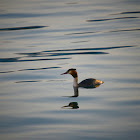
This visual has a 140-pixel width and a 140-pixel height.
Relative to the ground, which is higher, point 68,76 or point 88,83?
point 68,76

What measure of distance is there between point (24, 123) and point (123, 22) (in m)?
19.0

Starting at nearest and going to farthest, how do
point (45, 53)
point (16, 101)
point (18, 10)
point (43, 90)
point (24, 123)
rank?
point (24, 123) < point (16, 101) < point (43, 90) < point (45, 53) < point (18, 10)

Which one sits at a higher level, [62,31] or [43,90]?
[62,31]

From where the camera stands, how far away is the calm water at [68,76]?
941 cm

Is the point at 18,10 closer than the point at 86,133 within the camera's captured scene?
No

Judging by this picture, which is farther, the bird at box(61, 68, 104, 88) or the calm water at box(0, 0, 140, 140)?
the bird at box(61, 68, 104, 88)

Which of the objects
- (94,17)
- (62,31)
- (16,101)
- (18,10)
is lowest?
(16,101)

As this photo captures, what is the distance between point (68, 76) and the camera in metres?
15.2

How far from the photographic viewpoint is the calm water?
9414 millimetres

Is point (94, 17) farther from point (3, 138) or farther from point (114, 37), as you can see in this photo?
point (3, 138)

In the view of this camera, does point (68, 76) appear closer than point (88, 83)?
No

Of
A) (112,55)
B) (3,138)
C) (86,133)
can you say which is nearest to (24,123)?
(3,138)

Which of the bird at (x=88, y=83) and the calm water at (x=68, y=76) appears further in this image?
the bird at (x=88, y=83)

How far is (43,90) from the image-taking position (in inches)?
505
